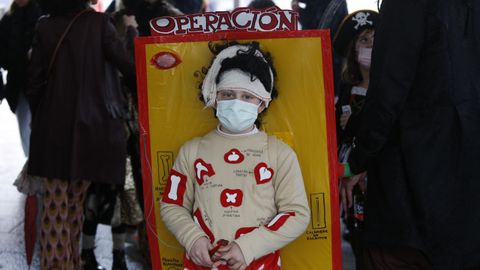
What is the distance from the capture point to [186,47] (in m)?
2.35

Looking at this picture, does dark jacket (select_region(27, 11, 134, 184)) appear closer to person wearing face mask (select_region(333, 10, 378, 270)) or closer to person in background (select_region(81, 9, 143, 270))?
person in background (select_region(81, 9, 143, 270))

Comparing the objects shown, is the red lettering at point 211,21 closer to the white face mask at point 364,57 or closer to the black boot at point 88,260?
the white face mask at point 364,57

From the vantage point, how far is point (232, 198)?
7.04ft

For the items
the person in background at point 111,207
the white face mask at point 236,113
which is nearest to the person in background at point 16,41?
the person in background at point 111,207

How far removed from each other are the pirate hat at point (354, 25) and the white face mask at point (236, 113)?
1311 mm

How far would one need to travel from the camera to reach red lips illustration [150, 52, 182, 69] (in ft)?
7.76

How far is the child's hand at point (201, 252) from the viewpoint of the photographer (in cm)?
208

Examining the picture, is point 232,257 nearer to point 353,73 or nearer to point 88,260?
point 353,73

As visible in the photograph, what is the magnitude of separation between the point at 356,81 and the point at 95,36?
144cm

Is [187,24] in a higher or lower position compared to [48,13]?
lower

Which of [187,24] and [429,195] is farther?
[187,24]

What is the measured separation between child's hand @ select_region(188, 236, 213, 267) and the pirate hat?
1646mm

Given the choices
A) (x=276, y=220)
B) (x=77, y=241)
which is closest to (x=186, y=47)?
(x=276, y=220)

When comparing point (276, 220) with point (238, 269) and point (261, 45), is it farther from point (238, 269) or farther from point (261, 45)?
point (261, 45)
